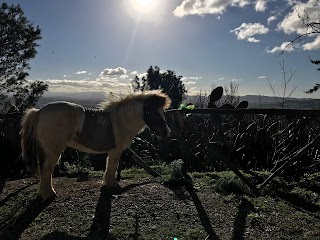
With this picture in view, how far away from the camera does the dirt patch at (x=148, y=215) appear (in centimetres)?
382

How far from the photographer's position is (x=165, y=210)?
4.50m

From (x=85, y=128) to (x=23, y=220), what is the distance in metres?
1.56

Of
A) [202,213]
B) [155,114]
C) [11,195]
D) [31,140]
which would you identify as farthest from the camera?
[11,195]

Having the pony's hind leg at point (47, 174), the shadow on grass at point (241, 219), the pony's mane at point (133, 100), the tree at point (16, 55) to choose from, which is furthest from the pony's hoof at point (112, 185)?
the tree at point (16, 55)

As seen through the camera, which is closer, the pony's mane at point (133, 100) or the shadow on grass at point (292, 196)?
the shadow on grass at point (292, 196)

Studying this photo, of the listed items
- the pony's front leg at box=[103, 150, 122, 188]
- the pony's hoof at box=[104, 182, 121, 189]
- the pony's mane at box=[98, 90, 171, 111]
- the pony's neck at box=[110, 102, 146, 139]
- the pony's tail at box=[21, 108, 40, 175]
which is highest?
the pony's mane at box=[98, 90, 171, 111]

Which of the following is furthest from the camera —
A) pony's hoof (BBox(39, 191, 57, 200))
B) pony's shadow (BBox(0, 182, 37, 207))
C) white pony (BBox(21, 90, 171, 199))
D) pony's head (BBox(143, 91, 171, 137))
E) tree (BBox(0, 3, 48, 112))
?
tree (BBox(0, 3, 48, 112))

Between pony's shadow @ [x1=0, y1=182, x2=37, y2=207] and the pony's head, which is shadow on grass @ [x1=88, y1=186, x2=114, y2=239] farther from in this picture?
pony's shadow @ [x1=0, y1=182, x2=37, y2=207]

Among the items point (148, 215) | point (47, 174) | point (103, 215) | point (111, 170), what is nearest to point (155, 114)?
point (111, 170)

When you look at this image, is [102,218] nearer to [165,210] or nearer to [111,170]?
[165,210]

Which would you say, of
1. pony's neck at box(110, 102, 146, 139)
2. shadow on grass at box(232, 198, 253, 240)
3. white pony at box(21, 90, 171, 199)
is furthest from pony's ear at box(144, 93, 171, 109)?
shadow on grass at box(232, 198, 253, 240)

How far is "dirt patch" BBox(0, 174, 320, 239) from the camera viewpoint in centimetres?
382

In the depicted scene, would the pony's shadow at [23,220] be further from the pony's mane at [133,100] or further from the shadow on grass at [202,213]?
the shadow on grass at [202,213]

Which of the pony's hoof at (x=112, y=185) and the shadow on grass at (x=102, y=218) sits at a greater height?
the pony's hoof at (x=112, y=185)
